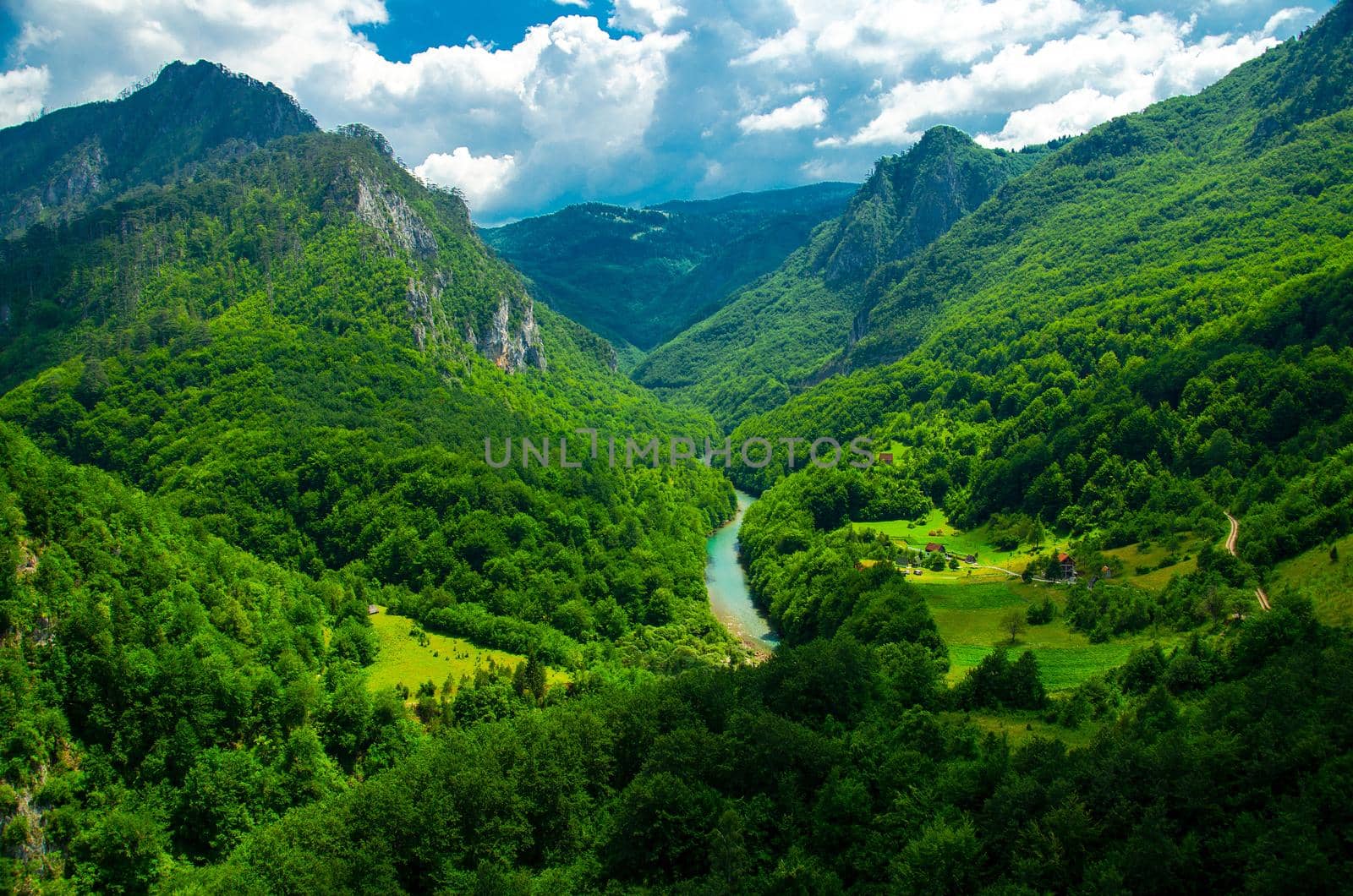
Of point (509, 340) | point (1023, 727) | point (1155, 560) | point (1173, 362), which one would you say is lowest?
point (1023, 727)

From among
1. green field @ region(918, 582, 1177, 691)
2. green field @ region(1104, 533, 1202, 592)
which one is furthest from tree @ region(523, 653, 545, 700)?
green field @ region(1104, 533, 1202, 592)

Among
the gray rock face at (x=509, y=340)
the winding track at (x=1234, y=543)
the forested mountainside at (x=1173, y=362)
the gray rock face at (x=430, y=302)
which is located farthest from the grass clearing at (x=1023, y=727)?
the gray rock face at (x=509, y=340)

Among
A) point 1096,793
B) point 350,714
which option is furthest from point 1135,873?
point 350,714

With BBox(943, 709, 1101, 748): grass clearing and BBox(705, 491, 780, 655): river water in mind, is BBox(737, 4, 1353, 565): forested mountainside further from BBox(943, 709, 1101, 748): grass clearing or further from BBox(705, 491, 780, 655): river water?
BBox(705, 491, 780, 655): river water

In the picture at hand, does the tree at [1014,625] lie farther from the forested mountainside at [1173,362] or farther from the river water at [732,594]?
the river water at [732,594]

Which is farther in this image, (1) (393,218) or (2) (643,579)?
(1) (393,218)

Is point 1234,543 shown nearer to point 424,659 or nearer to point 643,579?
point 643,579

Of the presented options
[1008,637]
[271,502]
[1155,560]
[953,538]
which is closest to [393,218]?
[271,502]
